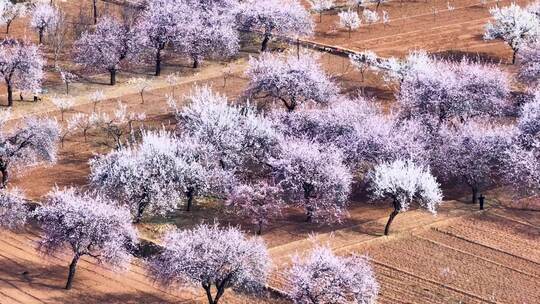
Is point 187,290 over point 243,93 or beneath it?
beneath

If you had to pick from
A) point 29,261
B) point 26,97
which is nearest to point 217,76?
point 26,97

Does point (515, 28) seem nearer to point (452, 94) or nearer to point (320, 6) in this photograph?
point (452, 94)

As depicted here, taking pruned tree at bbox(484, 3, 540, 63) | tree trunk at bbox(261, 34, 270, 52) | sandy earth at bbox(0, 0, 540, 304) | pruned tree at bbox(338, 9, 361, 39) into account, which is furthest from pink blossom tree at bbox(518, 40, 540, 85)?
tree trunk at bbox(261, 34, 270, 52)

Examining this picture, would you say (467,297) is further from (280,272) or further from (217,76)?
(217,76)

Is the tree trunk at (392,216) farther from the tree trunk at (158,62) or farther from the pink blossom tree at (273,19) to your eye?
the pink blossom tree at (273,19)

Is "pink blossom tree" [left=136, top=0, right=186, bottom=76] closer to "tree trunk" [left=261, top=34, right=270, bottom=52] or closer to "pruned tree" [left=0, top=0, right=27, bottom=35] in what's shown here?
"tree trunk" [left=261, top=34, right=270, bottom=52]

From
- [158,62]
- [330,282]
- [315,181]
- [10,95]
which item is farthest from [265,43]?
[330,282]
